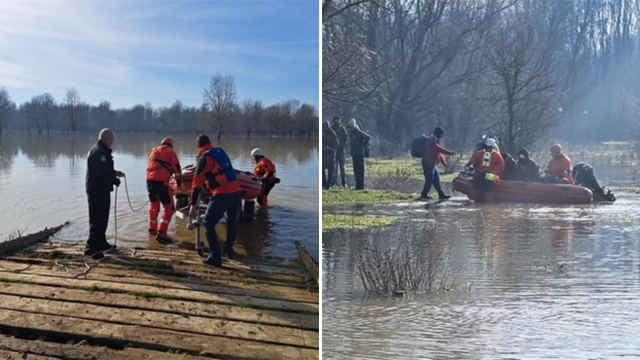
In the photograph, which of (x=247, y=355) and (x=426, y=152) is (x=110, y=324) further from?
(x=426, y=152)

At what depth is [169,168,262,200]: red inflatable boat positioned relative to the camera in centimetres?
704

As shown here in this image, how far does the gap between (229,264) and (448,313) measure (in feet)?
5.30

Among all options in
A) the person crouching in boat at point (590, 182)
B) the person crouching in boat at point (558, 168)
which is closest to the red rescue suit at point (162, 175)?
the person crouching in boat at point (558, 168)

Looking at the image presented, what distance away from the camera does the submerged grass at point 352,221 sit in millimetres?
7418

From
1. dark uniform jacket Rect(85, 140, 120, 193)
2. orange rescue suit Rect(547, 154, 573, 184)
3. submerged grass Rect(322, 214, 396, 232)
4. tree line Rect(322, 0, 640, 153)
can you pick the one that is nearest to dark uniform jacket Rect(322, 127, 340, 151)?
tree line Rect(322, 0, 640, 153)

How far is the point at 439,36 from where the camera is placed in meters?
11.8

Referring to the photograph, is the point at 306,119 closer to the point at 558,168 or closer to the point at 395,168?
the point at 558,168

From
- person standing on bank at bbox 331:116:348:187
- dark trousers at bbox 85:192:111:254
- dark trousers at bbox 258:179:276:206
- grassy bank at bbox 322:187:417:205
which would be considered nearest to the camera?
dark trousers at bbox 85:192:111:254

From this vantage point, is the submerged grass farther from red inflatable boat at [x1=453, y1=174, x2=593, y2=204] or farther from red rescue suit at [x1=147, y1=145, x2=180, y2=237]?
red inflatable boat at [x1=453, y1=174, x2=593, y2=204]

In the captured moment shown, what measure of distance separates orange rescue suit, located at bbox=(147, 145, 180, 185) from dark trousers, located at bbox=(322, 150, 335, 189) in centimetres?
378

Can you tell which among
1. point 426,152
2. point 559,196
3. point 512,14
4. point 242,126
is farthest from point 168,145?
point 512,14

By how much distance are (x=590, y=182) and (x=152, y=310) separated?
8733mm

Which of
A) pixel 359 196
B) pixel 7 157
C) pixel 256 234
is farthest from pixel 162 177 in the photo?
pixel 7 157

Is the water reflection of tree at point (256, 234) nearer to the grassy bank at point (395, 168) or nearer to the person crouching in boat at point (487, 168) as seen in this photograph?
the person crouching in boat at point (487, 168)
